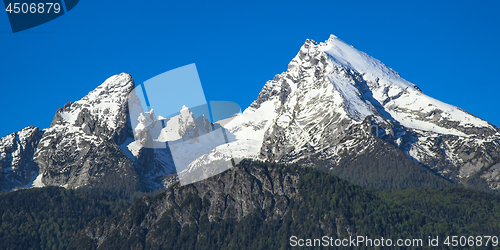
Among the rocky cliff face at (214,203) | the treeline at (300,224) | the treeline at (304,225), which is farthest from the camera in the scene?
the rocky cliff face at (214,203)

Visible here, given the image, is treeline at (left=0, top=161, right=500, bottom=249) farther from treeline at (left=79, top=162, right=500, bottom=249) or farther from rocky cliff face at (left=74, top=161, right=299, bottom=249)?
rocky cliff face at (left=74, top=161, right=299, bottom=249)

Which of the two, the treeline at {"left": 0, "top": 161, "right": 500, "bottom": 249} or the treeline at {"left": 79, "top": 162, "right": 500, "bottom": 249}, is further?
the treeline at {"left": 0, "top": 161, "right": 500, "bottom": 249}

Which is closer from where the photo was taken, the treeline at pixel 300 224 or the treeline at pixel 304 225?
the treeline at pixel 304 225

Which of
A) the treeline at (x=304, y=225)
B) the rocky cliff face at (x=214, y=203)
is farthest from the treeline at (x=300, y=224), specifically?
the rocky cliff face at (x=214, y=203)

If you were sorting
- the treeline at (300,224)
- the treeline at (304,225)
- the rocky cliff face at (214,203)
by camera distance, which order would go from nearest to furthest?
the treeline at (304,225) → the treeline at (300,224) → the rocky cliff face at (214,203)

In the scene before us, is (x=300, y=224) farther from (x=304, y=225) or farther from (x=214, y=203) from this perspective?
(x=214, y=203)

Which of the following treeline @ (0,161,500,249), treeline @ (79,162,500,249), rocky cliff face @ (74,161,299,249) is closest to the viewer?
treeline @ (79,162,500,249)

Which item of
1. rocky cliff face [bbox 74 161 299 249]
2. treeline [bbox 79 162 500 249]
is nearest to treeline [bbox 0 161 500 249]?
treeline [bbox 79 162 500 249]

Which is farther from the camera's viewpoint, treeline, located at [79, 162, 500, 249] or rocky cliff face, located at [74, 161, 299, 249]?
rocky cliff face, located at [74, 161, 299, 249]

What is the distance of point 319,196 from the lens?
570 feet

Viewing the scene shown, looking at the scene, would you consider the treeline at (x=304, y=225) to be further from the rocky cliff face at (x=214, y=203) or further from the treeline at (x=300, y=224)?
the rocky cliff face at (x=214, y=203)

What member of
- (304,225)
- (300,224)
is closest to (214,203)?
(300,224)

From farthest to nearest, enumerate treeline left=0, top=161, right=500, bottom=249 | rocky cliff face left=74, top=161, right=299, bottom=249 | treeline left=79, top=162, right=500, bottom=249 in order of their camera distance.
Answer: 1. rocky cliff face left=74, top=161, right=299, bottom=249
2. treeline left=0, top=161, right=500, bottom=249
3. treeline left=79, top=162, right=500, bottom=249

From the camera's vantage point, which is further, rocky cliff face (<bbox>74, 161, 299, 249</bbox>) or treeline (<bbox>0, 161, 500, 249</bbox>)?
rocky cliff face (<bbox>74, 161, 299, 249</bbox>)
